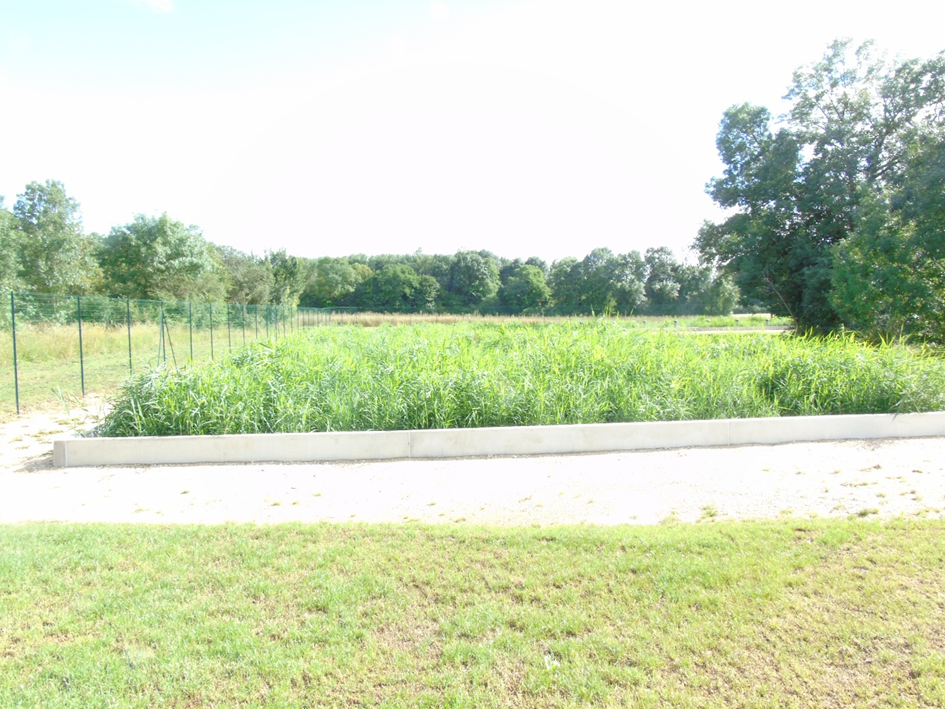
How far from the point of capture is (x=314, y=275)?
65.1 metres

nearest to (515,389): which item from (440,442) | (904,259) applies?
(440,442)

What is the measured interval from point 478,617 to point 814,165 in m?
27.9

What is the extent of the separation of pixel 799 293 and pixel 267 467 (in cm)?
2590

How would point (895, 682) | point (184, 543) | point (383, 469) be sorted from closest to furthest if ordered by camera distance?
1. point (895, 682)
2. point (184, 543)
3. point (383, 469)

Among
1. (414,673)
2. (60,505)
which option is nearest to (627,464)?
(414,673)

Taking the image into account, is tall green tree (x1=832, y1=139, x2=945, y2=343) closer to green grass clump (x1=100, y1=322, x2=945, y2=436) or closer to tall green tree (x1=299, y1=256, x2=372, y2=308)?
green grass clump (x1=100, y1=322, x2=945, y2=436)

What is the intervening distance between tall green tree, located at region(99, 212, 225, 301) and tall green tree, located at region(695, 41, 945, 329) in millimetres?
31147

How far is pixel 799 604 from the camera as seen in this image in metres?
2.88

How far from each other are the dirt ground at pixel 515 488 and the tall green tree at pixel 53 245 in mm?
36465

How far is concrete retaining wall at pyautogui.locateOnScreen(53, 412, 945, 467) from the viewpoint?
5.96 meters

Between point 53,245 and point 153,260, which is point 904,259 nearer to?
point 153,260

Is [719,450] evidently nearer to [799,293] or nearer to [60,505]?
[60,505]

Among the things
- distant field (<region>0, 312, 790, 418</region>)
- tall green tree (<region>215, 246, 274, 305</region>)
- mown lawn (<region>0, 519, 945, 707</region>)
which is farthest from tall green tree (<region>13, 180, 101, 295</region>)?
mown lawn (<region>0, 519, 945, 707</region>)

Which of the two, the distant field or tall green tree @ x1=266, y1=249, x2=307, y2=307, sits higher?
tall green tree @ x1=266, y1=249, x2=307, y2=307
